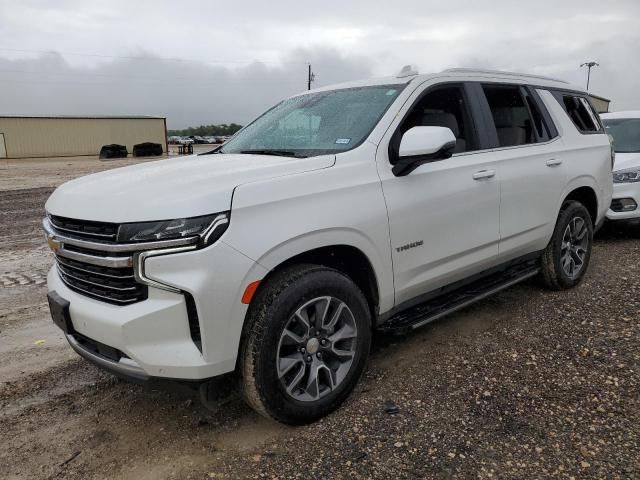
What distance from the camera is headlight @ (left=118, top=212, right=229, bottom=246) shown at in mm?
2328

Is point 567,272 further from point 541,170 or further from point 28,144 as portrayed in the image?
point 28,144

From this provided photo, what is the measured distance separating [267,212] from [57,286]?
1.34m

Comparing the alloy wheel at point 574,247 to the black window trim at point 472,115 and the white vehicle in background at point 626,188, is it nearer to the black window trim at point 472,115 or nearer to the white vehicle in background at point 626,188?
the black window trim at point 472,115

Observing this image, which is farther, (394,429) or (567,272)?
(567,272)

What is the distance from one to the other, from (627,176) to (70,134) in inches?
1904

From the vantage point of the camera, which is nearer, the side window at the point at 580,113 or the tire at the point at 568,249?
the tire at the point at 568,249

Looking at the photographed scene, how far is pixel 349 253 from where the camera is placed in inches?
A: 118

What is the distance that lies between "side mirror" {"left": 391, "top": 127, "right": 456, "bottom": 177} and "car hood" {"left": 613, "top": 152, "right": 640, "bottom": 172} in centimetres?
514

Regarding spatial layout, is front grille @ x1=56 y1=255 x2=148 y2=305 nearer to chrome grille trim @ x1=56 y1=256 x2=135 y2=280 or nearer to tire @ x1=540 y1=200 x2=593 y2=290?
chrome grille trim @ x1=56 y1=256 x2=135 y2=280

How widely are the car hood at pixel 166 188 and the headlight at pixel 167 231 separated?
0.09ft

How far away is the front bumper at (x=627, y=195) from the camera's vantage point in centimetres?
691

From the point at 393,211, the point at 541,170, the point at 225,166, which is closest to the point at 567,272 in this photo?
the point at 541,170

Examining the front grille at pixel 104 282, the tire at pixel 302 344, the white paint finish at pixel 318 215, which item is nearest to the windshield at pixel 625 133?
the white paint finish at pixel 318 215

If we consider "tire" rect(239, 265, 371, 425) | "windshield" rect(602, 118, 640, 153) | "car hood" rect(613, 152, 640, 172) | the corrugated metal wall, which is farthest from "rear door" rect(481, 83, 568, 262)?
the corrugated metal wall
